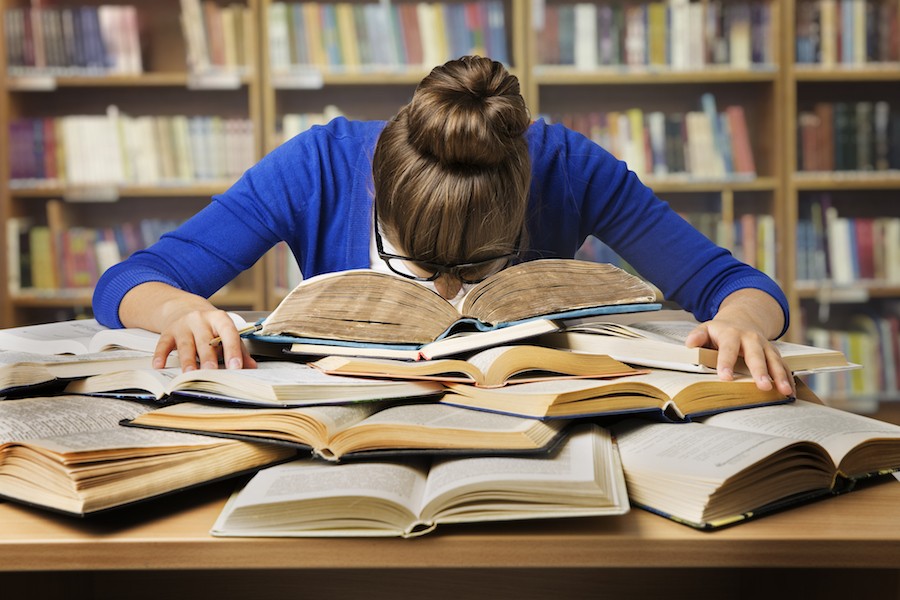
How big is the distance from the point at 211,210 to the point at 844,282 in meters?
2.36

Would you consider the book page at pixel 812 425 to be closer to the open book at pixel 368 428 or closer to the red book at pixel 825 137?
the open book at pixel 368 428

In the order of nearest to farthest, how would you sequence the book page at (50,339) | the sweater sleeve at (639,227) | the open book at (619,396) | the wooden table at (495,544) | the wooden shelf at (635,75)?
the wooden table at (495,544) → the open book at (619,396) → the book page at (50,339) → the sweater sleeve at (639,227) → the wooden shelf at (635,75)

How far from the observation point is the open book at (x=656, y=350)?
0.63m

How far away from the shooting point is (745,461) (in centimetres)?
44

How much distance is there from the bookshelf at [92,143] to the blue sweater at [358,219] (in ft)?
5.31

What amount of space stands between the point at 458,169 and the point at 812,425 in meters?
0.46

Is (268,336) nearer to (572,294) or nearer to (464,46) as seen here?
(572,294)

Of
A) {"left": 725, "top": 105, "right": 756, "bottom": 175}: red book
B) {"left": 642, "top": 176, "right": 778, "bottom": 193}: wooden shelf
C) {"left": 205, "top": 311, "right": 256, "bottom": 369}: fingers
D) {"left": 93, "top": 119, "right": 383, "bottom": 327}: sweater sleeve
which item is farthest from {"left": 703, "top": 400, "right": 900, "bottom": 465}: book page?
{"left": 725, "top": 105, "right": 756, "bottom": 175}: red book

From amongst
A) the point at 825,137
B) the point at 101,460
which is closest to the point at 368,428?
the point at 101,460

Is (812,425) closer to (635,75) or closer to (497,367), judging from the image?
(497,367)

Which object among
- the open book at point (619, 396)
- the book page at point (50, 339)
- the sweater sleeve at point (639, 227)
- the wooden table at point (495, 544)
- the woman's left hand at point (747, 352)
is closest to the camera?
the wooden table at point (495, 544)

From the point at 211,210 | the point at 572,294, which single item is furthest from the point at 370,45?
the point at 572,294

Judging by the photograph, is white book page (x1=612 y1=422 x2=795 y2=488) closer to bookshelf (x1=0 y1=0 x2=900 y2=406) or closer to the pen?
the pen

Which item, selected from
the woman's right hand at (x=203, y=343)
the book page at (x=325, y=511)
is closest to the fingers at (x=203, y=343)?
the woman's right hand at (x=203, y=343)
